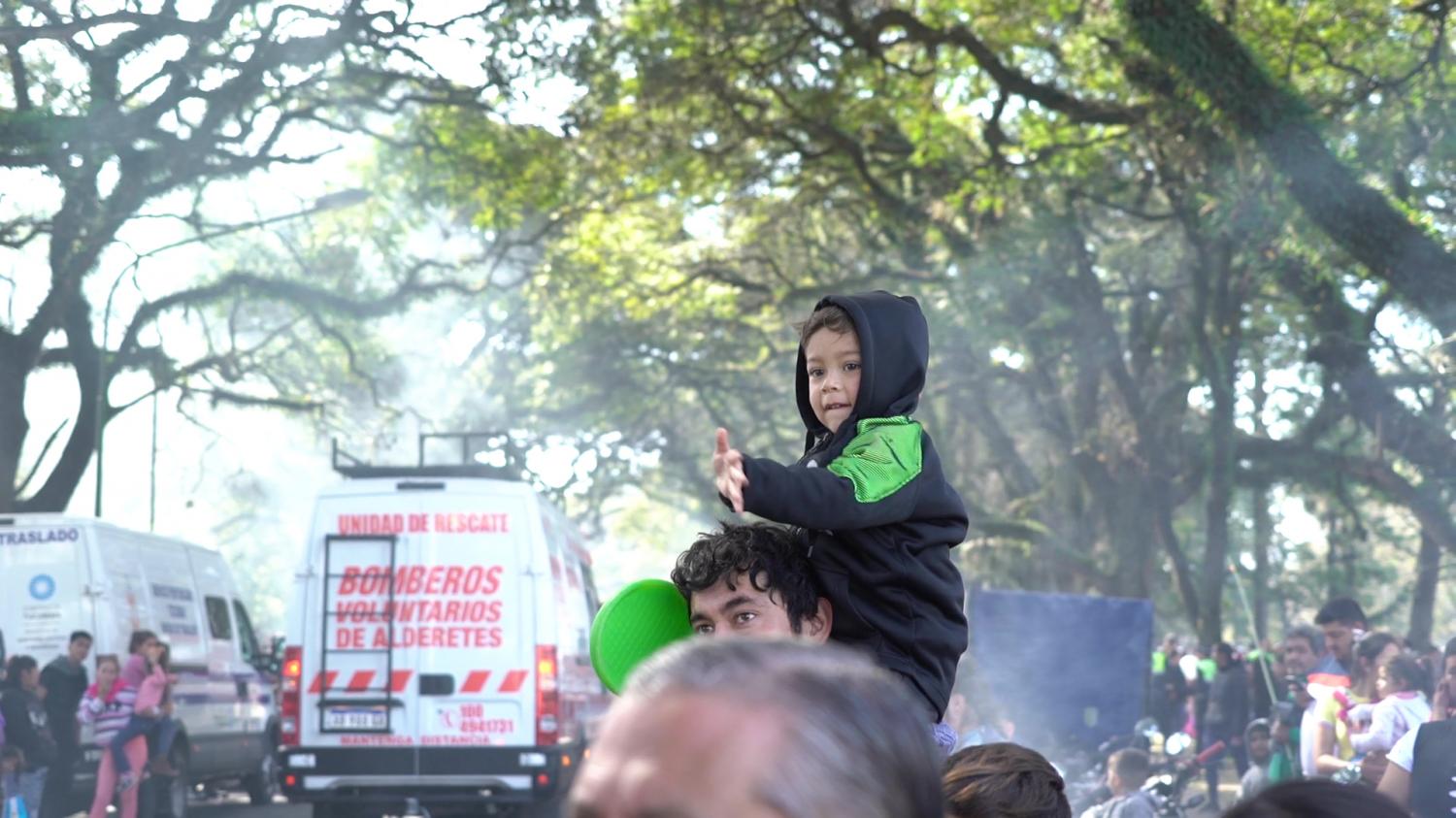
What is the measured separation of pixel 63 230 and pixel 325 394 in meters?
9.85

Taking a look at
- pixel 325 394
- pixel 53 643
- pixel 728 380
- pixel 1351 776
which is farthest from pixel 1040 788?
pixel 728 380

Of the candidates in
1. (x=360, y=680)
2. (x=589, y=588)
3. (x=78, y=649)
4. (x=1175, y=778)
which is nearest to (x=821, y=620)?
(x=360, y=680)

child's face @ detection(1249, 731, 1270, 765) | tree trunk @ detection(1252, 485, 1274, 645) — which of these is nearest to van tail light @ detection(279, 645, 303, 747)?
child's face @ detection(1249, 731, 1270, 765)

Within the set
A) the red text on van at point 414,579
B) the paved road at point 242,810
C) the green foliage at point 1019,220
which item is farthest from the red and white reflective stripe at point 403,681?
the green foliage at point 1019,220

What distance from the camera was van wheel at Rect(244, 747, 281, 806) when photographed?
737 inches

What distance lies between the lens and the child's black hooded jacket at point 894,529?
9.48 ft

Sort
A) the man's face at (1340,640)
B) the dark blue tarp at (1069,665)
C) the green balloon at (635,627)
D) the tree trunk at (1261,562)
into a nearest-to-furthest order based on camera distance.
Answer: the green balloon at (635,627) → the man's face at (1340,640) → the dark blue tarp at (1069,665) → the tree trunk at (1261,562)

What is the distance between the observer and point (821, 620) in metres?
3.10

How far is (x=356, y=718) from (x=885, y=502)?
37.7 ft

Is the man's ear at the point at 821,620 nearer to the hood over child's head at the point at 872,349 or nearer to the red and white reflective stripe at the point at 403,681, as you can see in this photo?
the hood over child's head at the point at 872,349

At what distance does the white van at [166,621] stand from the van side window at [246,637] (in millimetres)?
14

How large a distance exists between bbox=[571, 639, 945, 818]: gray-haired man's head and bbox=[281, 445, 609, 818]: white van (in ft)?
40.9

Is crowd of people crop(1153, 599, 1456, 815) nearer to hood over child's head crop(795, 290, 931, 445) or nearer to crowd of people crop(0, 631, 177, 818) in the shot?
hood over child's head crop(795, 290, 931, 445)

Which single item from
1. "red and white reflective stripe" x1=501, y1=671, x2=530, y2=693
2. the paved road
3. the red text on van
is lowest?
the paved road
